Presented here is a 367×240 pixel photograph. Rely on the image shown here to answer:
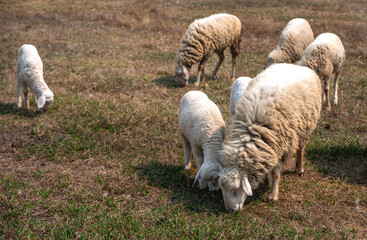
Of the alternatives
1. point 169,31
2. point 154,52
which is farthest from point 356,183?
point 169,31

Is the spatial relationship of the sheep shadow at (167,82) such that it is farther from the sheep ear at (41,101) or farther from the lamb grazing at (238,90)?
the lamb grazing at (238,90)

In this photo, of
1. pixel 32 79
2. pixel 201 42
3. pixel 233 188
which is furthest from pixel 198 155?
pixel 201 42

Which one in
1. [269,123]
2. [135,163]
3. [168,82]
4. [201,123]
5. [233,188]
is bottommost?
[168,82]

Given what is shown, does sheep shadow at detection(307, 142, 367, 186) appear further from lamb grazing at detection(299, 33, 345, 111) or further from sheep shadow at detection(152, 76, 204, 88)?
sheep shadow at detection(152, 76, 204, 88)

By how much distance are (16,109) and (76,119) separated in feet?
4.79

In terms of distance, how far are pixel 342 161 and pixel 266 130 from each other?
7.05 ft

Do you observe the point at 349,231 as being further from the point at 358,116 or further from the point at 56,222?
the point at 358,116

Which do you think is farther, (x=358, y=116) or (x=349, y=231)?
(x=358, y=116)

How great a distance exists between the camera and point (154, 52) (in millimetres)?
12016

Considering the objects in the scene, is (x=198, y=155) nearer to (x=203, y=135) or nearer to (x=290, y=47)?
(x=203, y=135)

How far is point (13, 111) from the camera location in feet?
22.6

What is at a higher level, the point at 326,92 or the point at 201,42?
the point at 201,42

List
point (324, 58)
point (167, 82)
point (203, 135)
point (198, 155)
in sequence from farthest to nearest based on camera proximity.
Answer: point (167, 82) → point (324, 58) → point (198, 155) → point (203, 135)

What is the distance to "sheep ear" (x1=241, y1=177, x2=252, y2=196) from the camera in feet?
12.8
